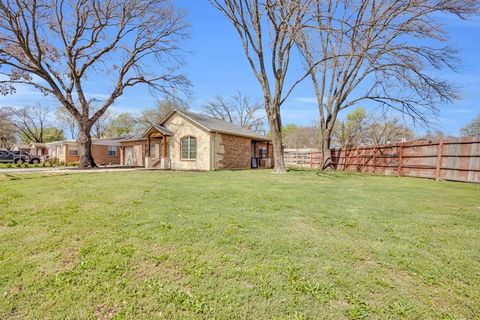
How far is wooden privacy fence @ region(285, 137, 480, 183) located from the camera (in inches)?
396

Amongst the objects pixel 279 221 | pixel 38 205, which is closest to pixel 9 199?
pixel 38 205

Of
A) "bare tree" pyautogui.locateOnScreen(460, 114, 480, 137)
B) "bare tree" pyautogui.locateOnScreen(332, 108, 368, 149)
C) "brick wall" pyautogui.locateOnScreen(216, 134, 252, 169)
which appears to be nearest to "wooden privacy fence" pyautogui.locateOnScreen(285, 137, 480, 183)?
"brick wall" pyautogui.locateOnScreen(216, 134, 252, 169)

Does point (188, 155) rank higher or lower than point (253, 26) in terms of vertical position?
Result: lower

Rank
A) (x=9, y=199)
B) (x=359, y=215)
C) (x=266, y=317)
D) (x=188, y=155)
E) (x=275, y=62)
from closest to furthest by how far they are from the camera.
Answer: (x=266, y=317), (x=359, y=215), (x=9, y=199), (x=275, y=62), (x=188, y=155)

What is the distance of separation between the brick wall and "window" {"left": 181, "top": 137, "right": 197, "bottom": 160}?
1699 millimetres

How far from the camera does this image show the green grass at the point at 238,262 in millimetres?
2479

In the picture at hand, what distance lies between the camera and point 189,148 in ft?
61.5

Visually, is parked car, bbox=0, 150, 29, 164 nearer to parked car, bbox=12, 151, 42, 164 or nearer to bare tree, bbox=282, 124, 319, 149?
parked car, bbox=12, 151, 42, 164

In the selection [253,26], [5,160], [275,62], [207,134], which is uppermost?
[253,26]

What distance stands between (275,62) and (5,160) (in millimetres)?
29034

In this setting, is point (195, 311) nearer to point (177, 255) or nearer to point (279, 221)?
point (177, 255)

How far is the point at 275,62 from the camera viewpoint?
47.6 ft

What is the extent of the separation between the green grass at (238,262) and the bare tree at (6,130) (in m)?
49.3

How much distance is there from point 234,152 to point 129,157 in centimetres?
1140
